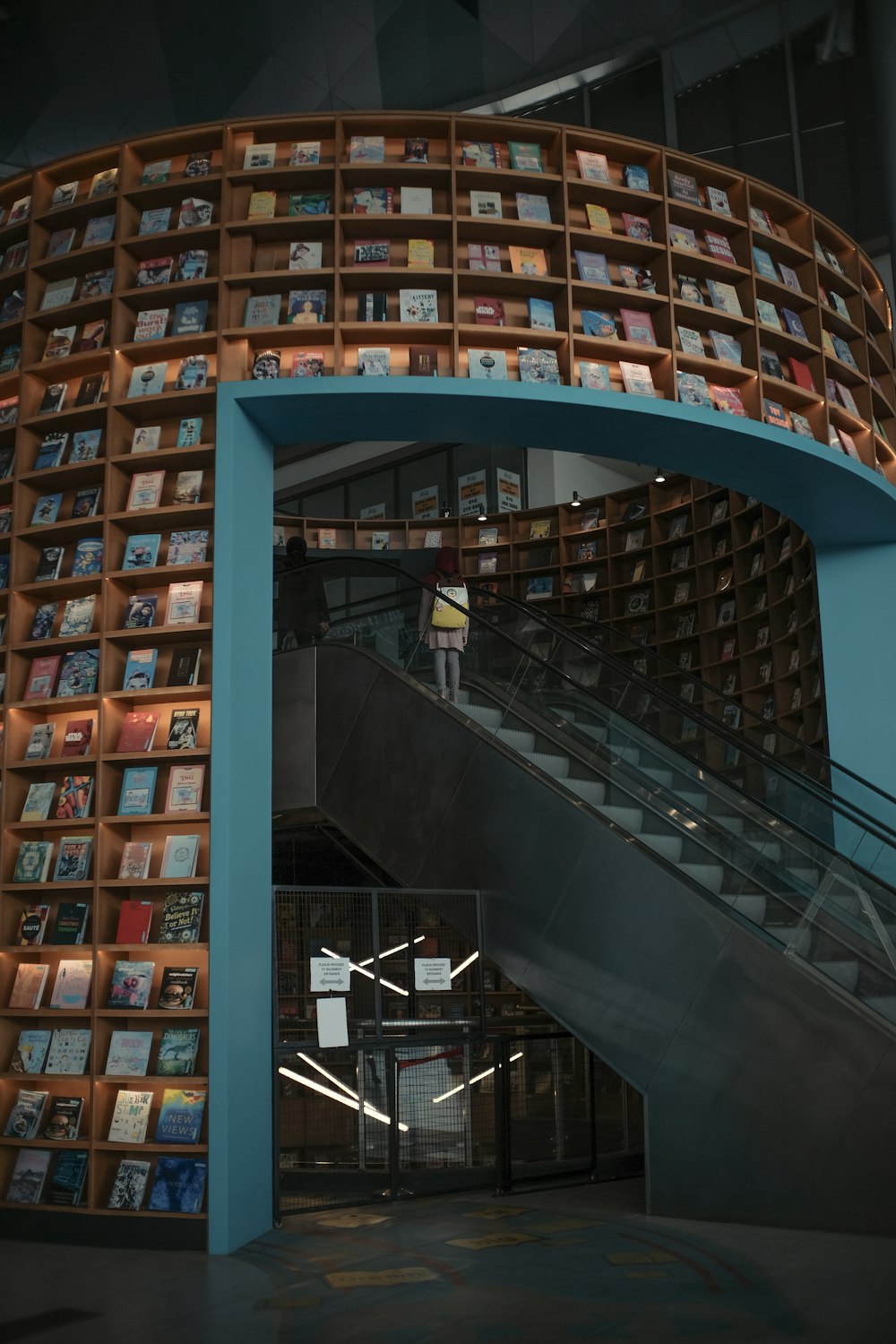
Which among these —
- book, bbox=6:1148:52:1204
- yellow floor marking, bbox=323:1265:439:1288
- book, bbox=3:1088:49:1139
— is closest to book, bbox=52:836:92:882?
book, bbox=3:1088:49:1139

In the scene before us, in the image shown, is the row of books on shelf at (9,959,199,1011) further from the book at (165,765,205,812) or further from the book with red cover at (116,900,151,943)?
the book at (165,765,205,812)

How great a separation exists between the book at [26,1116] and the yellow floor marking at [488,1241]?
1991mm

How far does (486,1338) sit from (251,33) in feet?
39.8

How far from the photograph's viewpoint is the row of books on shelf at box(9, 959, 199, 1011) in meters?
5.51

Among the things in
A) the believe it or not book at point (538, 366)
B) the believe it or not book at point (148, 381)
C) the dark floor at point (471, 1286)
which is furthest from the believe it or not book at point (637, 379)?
the dark floor at point (471, 1286)

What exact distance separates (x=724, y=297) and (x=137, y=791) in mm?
4179

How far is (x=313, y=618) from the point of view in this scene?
933cm

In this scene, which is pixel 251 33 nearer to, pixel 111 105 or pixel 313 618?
pixel 111 105

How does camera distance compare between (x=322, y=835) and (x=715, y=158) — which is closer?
(x=322, y=835)

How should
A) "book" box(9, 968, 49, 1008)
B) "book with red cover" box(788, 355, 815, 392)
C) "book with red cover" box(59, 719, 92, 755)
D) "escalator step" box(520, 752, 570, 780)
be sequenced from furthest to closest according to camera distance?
"escalator step" box(520, 752, 570, 780) → "book with red cover" box(788, 355, 815, 392) → "book with red cover" box(59, 719, 92, 755) → "book" box(9, 968, 49, 1008)

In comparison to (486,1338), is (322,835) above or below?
above

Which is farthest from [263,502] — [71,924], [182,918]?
[71,924]

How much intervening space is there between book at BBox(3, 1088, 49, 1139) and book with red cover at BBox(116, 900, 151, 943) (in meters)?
0.83

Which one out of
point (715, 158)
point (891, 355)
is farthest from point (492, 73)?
point (891, 355)
